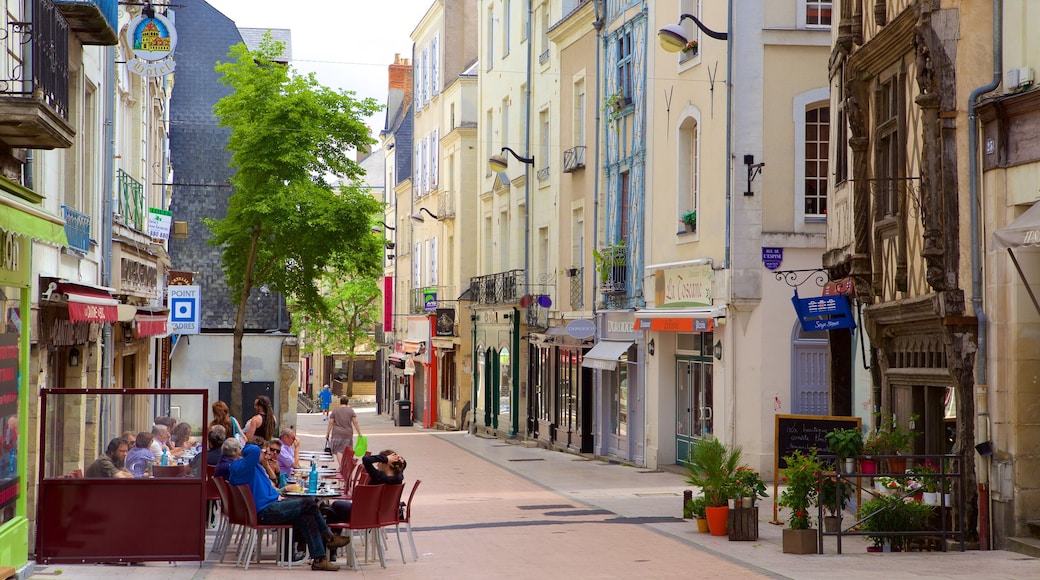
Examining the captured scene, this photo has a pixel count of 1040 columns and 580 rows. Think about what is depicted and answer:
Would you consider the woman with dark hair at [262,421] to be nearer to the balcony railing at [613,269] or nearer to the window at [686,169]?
the window at [686,169]

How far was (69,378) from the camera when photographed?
1728 cm

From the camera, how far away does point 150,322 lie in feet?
71.1

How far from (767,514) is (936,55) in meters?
6.54

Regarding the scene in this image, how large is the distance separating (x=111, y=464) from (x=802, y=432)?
25.8 feet

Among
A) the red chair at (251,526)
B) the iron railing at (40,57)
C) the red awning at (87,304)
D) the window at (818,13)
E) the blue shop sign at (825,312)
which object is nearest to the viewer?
the iron railing at (40,57)

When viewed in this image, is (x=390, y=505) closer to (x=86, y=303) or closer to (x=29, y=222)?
(x=86, y=303)

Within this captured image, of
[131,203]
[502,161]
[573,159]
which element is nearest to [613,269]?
[573,159]

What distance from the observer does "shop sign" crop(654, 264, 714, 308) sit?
2273cm

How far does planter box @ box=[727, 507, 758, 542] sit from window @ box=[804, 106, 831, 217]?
8.48 metres

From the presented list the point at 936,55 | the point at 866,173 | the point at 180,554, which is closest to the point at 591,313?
the point at 866,173

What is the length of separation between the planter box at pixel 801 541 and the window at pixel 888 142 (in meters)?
3.87

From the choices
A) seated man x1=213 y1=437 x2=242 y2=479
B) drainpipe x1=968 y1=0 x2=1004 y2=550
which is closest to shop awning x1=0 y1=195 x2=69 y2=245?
seated man x1=213 y1=437 x2=242 y2=479

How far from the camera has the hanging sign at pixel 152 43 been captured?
755 inches

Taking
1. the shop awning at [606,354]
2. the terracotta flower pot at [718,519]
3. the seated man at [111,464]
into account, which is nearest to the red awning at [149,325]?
the shop awning at [606,354]
